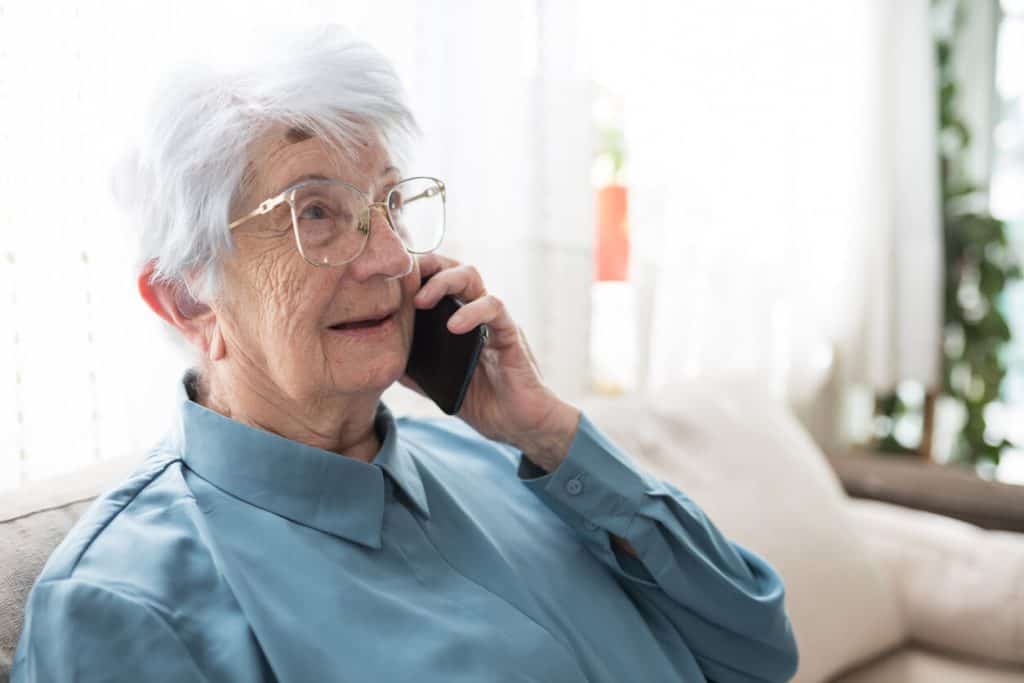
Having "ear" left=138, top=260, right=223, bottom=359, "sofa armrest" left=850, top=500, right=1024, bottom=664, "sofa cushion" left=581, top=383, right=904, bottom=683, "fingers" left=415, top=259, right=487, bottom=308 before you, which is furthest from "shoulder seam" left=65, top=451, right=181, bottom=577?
"sofa armrest" left=850, top=500, right=1024, bottom=664

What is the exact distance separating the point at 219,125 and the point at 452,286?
1.08 feet

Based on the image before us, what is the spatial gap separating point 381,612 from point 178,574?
0.66ft

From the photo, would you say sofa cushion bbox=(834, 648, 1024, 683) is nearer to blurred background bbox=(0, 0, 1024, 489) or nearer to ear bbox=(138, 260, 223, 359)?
blurred background bbox=(0, 0, 1024, 489)

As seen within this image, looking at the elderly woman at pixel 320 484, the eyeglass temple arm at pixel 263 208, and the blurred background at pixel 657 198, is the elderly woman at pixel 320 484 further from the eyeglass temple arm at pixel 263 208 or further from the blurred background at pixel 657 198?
the blurred background at pixel 657 198

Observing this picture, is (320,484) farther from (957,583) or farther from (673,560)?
(957,583)

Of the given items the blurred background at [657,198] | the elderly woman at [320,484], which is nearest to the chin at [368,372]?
the elderly woman at [320,484]

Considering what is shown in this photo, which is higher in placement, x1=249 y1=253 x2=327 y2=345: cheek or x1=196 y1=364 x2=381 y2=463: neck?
x1=249 y1=253 x2=327 y2=345: cheek

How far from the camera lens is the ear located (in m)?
1.00

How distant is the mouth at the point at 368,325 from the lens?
39.1 inches

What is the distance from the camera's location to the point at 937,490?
206 cm

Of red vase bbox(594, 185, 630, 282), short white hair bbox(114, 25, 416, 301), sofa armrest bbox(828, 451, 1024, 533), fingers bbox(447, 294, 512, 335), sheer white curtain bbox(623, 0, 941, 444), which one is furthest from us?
sheer white curtain bbox(623, 0, 941, 444)

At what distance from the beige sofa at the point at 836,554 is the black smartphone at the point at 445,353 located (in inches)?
20.9

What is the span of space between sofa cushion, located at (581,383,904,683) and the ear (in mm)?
770

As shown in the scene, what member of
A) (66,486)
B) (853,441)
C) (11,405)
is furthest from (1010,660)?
(853,441)
